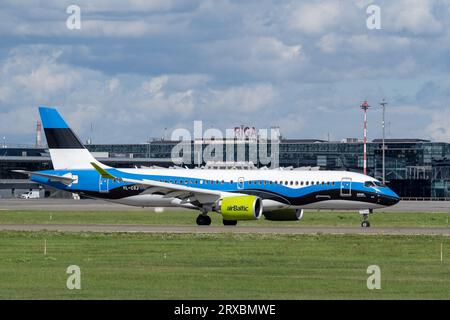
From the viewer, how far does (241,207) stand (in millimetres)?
64375

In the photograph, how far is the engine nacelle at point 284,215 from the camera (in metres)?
70.8

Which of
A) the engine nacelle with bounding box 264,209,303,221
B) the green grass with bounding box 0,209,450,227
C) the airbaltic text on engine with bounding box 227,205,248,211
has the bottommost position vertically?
the green grass with bounding box 0,209,450,227

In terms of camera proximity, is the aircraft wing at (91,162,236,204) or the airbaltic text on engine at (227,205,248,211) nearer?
the airbaltic text on engine at (227,205,248,211)

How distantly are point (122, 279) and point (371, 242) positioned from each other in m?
19.8

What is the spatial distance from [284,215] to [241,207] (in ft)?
24.6

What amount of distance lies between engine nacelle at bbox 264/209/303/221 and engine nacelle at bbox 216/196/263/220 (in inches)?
215

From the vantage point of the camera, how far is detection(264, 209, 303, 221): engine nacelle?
7081 cm

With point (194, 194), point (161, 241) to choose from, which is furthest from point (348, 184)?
point (161, 241)

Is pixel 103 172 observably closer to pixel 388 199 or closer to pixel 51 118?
pixel 51 118
